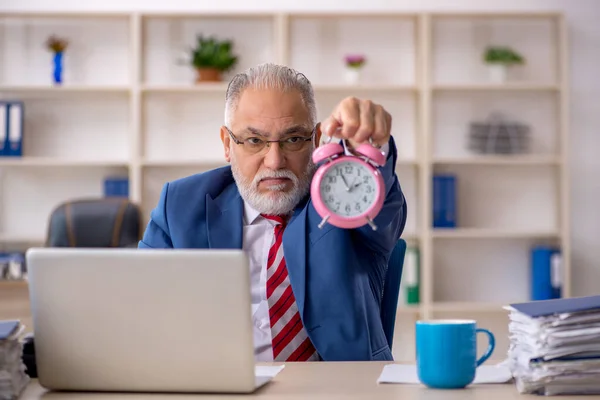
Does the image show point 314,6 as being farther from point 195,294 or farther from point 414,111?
point 195,294

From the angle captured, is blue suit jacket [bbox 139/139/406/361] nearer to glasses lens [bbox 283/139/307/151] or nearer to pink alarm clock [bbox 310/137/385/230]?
glasses lens [bbox 283/139/307/151]

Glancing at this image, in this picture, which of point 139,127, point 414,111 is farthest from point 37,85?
point 414,111

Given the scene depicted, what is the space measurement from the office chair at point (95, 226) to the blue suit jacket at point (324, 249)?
171cm

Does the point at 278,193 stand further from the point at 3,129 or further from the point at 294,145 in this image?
the point at 3,129

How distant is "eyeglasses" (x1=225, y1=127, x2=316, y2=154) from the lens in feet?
6.61

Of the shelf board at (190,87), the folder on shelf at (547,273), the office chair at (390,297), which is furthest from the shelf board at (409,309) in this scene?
the office chair at (390,297)

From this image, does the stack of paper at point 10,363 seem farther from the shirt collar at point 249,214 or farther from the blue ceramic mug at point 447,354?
the shirt collar at point 249,214

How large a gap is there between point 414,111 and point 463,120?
0.30m

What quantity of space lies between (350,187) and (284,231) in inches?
19.0

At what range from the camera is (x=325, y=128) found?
1.55 meters

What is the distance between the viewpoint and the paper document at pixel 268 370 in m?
1.46

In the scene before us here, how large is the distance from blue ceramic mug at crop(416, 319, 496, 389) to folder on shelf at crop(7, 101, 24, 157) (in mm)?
4157

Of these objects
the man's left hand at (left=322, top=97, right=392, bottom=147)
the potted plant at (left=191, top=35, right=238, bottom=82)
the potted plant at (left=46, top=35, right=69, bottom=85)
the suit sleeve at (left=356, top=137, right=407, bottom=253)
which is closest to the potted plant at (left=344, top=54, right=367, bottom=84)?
the potted plant at (left=191, top=35, right=238, bottom=82)

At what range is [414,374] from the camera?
1455 mm
